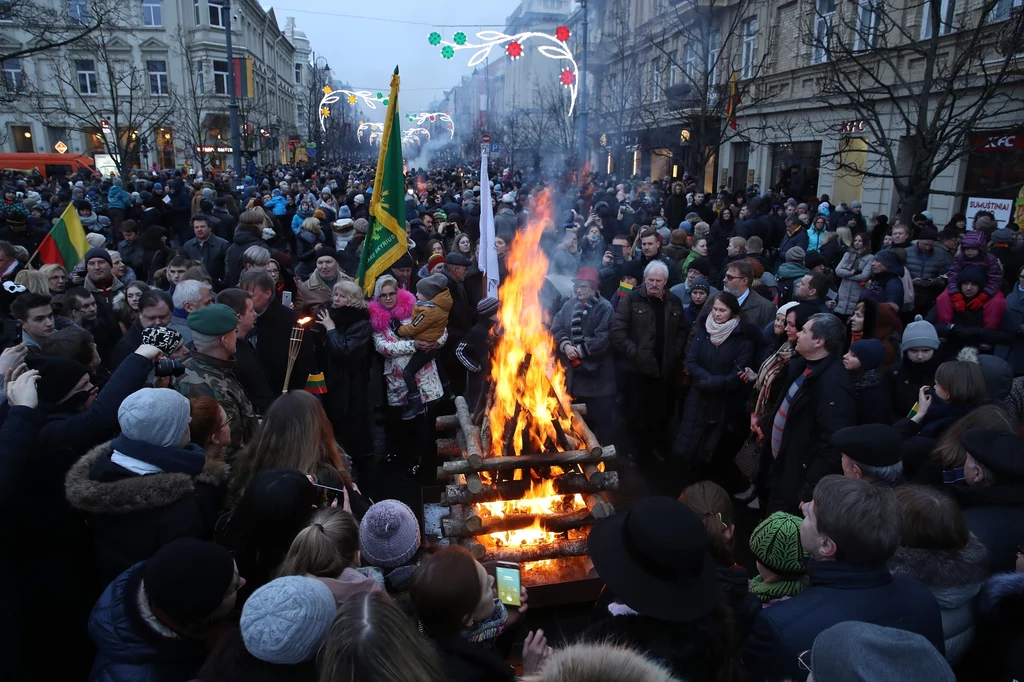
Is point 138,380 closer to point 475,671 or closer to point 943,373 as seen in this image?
point 475,671

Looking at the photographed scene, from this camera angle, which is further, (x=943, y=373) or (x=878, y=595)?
(x=943, y=373)

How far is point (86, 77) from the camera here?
155 ft

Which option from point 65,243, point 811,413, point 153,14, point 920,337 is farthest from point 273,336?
point 153,14

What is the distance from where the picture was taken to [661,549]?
232cm

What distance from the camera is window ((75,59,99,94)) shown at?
46.7 metres

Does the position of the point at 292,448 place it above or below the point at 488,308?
below

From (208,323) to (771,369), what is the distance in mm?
4345

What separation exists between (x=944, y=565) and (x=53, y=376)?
442 centimetres

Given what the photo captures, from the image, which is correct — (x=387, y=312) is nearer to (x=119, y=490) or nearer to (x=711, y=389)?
(x=711, y=389)

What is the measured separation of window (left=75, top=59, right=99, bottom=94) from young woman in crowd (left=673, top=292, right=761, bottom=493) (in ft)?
180

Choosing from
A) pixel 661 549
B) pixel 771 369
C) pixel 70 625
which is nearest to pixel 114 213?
pixel 70 625

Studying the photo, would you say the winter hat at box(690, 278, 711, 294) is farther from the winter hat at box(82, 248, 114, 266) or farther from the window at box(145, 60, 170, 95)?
the window at box(145, 60, 170, 95)

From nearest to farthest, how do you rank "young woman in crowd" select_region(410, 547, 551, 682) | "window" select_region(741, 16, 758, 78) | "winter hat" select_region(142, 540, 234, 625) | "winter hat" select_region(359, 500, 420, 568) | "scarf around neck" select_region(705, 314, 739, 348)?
"winter hat" select_region(142, 540, 234, 625) < "young woman in crowd" select_region(410, 547, 551, 682) < "winter hat" select_region(359, 500, 420, 568) < "scarf around neck" select_region(705, 314, 739, 348) < "window" select_region(741, 16, 758, 78)

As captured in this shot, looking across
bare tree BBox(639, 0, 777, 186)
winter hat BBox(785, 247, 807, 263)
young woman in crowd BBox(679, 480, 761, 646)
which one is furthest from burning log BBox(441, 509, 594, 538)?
bare tree BBox(639, 0, 777, 186)
